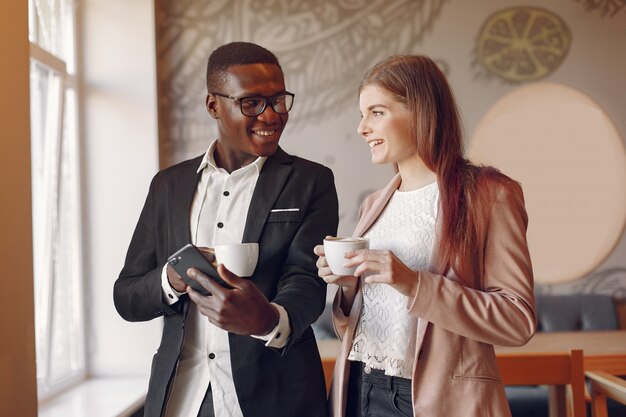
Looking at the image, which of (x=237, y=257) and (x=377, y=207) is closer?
(x=237, y=257)

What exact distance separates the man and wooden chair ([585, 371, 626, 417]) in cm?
133

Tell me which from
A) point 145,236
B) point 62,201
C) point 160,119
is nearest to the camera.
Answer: point 145,236

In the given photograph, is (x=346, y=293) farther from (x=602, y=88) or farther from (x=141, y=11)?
(x=602, y=88)

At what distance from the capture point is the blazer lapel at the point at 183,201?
1.53m

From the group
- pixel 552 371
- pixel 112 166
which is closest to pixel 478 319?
pixel 552 371

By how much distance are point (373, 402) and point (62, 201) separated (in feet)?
7.32

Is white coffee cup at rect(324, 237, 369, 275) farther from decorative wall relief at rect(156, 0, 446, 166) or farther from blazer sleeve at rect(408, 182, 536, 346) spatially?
decorative wall relief at rect(156, 0, 446, 166)

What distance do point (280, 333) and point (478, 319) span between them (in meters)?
0.39

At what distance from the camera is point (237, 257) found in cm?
135

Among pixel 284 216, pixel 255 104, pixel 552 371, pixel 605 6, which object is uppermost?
pixel 605 6

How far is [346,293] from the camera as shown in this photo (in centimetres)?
164

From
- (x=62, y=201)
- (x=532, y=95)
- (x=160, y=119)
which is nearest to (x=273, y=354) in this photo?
(x=62, y=201)

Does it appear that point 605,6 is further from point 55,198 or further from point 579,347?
point 55,198

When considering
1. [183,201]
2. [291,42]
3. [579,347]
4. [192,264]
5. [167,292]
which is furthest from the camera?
[291,42]
